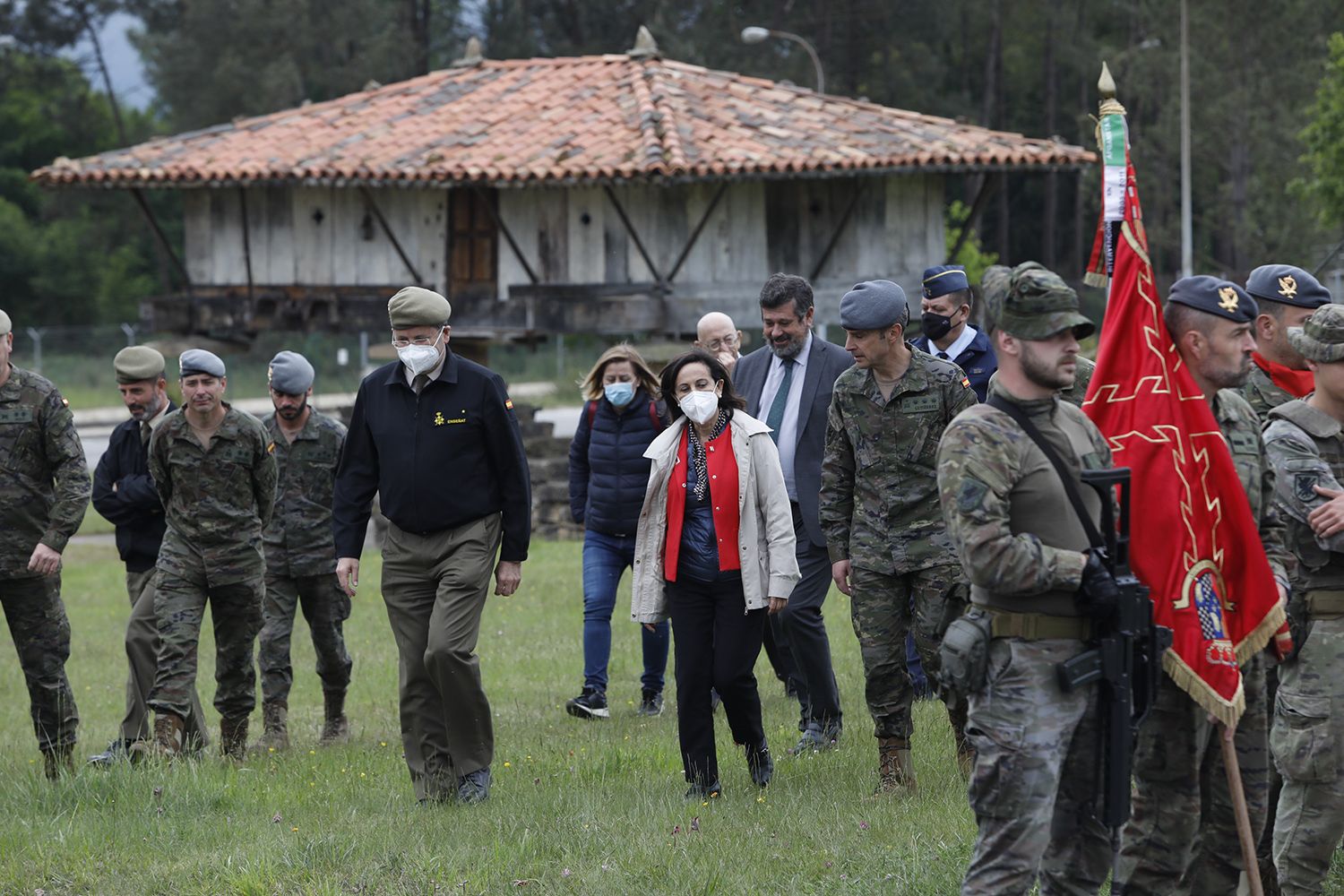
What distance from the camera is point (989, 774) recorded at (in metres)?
4.56

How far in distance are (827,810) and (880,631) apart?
79 cm

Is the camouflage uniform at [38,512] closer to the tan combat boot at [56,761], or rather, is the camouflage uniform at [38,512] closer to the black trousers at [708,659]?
the tan combat boot at [56,761]

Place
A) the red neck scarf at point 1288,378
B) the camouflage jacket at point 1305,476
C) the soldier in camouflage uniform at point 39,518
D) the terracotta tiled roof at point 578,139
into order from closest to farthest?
the camouflage jacket at point 1305,476
the red neck scarf at point 1288,378
the soldier in camouflage uniform at point 39,518
the terracotta tiled roof at point 578,139

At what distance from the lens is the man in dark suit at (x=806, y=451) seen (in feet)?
26.6

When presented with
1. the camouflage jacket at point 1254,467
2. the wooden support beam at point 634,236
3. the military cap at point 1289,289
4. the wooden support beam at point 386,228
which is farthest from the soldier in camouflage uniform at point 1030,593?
the wooden support beam at point 386,228

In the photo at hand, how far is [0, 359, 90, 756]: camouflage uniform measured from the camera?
26.0 ft

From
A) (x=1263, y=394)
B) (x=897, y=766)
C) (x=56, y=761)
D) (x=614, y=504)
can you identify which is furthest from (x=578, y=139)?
(x=1263, y=394)

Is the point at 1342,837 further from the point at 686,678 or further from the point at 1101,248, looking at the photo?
the point at 686,678

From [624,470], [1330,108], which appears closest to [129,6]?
[1330,108]

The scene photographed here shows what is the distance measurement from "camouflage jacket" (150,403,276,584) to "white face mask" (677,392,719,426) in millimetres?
2646

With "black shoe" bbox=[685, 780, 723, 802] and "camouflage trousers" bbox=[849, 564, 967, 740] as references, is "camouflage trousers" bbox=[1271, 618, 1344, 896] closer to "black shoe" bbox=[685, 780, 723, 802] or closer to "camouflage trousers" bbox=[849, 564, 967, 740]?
"camouflage trousers" bbox=[849, 564, 967, 740]

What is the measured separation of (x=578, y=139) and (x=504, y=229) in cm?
153

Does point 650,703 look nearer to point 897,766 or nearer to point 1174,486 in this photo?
point 897,766

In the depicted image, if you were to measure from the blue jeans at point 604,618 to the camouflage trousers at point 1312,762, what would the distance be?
4750 millimetres
